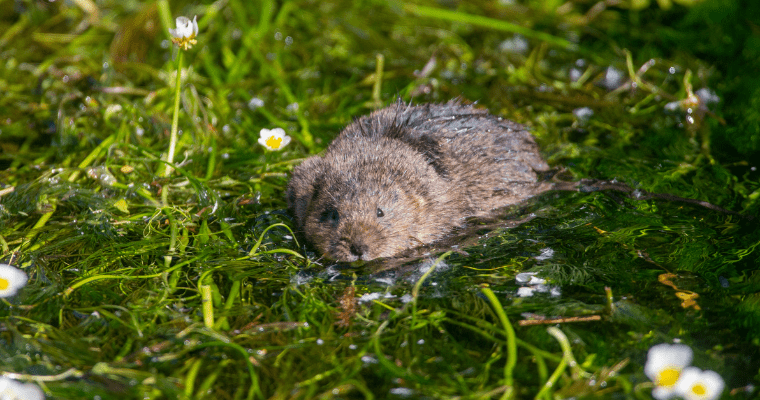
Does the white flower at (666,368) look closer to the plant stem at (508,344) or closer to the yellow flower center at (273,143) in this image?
the plant stem at (508,344)

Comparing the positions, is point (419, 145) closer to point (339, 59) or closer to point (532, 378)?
point (532, 378)

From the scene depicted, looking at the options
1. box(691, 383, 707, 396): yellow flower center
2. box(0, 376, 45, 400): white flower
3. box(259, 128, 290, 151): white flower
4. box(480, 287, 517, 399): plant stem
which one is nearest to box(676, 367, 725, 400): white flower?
box(691, 383, 707, 396): yellow flower center

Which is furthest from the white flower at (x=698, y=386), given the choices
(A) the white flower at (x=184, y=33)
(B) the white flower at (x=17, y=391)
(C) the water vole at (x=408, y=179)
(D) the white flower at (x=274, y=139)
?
(A) the white flower at (x=184, y=33)

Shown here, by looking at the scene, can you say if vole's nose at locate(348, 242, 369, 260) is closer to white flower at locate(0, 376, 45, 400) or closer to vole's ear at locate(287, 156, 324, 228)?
vole's ear at locate(287, 156, 324, 228)

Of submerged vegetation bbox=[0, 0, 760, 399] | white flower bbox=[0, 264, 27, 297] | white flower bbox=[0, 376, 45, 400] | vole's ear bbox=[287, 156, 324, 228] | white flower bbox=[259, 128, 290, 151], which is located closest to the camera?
white flower bbox=[0, 376, 45, 400]

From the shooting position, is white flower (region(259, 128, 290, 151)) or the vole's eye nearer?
the vole's eye

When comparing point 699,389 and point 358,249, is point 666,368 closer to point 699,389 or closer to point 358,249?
point 699,389

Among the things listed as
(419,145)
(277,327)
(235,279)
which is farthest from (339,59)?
(277,327)
